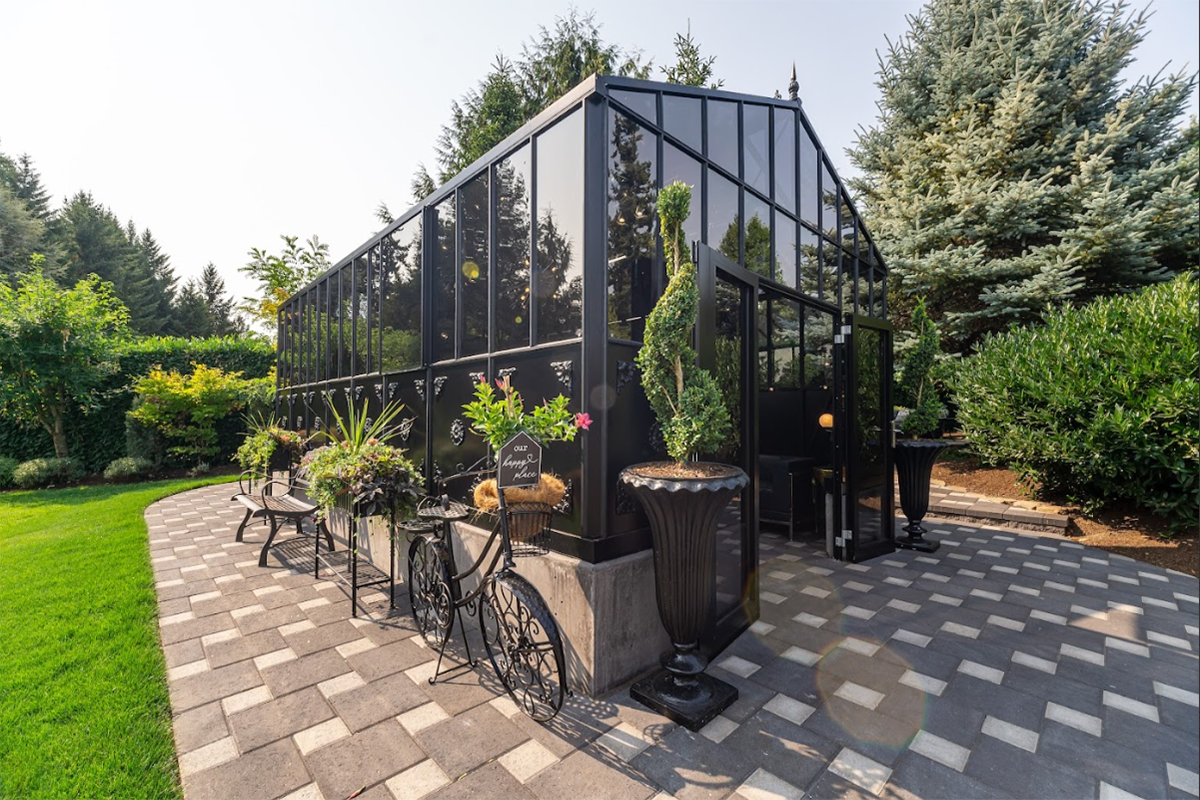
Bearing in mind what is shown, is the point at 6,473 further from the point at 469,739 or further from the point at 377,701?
the point at 469,739

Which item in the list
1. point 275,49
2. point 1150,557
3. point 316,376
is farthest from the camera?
point 316,376

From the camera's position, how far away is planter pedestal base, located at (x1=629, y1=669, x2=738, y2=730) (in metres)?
2.39

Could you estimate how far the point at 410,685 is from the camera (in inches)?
108

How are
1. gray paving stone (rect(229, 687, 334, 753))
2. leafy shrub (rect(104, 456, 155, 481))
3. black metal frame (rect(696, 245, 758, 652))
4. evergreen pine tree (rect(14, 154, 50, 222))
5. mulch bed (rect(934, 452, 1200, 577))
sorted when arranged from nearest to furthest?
gray paving stone (rect(229, 687, 334, 753))
black metal frame (rect(696, 245, 758, 652))
mulch bed (rect(934, 452, 1200, 577))
leafy shrub (rect(104, 456, 155, 481))
evergreen pine tree (rect(14, 154, 50, 222))

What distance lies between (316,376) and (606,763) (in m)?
7.60

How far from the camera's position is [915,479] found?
544 centimetres

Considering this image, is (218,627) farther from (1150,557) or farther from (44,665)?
(1150,557)

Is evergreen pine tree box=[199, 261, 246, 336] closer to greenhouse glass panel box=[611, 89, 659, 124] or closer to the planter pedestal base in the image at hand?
greenhouse glass panel box=[611, 89, 659, 124]

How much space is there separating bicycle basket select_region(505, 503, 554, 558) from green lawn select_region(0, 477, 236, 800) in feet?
5.32

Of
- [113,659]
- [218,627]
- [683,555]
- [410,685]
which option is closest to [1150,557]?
[683,555]

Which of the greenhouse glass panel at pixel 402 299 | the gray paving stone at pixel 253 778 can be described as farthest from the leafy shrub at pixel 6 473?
the gray paving stone at pixel 253 778

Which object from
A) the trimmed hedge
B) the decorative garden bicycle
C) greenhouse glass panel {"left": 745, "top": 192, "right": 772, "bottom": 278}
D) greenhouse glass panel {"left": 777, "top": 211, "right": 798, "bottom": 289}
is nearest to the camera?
the decorative garden bicycle

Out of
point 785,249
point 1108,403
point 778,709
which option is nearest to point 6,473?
point 778,709

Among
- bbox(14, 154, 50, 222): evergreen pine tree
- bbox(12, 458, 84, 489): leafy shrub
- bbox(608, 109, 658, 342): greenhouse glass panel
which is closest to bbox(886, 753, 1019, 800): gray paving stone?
bbox(608, 109, 658, 342): greenhouse glass panel
